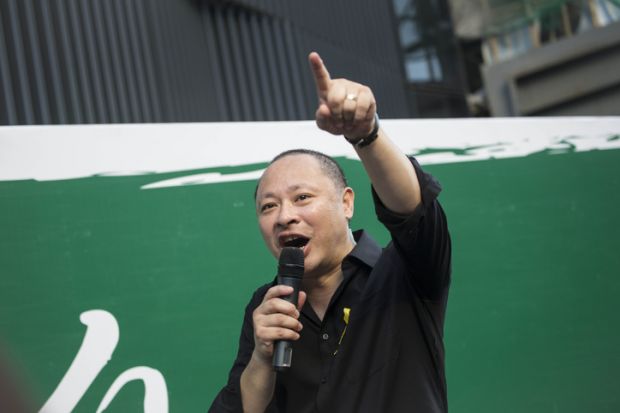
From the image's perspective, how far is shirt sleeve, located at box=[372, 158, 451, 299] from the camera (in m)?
1.92

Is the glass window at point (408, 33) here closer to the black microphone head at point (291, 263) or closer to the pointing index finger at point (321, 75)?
the black microphone head at point (291, 263)

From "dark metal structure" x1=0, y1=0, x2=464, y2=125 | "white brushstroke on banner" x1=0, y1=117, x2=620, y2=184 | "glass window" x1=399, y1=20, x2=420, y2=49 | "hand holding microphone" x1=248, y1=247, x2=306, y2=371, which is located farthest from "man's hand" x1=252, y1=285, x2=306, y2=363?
"glass window" x1=399, y1=20, x2=420, y2=49

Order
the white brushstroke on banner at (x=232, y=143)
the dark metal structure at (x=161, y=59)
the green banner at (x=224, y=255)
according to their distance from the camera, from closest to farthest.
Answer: the green banner at (x=224, y=255), the white brushstroke on banner at (x=232, y=143), the dark metal structure at (x=161, y=59)

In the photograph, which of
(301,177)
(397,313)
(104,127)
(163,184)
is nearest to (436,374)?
(397,313)

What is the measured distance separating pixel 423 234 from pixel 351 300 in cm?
35

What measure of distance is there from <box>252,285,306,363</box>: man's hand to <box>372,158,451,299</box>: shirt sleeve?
322mm

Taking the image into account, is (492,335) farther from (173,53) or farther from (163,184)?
(173,53)

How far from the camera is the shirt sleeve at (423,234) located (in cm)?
192

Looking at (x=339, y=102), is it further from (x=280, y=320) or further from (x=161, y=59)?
(x=161, y=59)

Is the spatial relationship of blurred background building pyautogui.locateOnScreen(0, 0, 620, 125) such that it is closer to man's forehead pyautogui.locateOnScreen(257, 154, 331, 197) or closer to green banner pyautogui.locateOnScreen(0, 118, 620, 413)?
green banner pyautogui.locateOnScreen(0, 118, 620, 413)

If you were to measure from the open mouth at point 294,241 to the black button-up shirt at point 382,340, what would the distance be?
0.50 feet

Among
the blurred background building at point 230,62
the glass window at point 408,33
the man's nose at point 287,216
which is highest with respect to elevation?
the glass window at point 408,33

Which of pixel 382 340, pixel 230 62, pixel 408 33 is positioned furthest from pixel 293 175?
pixel 408 33

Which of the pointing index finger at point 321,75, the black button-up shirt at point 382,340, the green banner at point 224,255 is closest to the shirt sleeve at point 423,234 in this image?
the black button-up shirt at point 382,340
